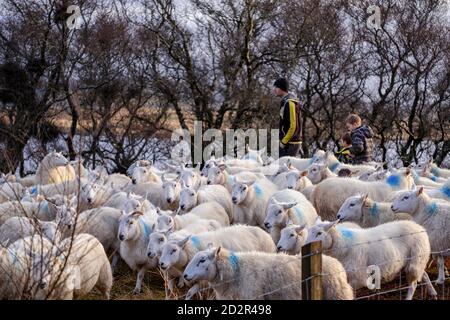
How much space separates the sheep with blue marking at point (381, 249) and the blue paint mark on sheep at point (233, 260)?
1.07 m

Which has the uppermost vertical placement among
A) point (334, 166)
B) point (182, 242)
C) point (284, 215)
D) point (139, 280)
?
point (334, 166)

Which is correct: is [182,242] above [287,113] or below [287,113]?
below

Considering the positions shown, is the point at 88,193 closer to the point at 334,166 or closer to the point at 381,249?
the point at 334,166

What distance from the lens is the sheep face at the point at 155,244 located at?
9109 mm

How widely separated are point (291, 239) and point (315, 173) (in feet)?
17.0

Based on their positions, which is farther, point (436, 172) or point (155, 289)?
point (436, 172)

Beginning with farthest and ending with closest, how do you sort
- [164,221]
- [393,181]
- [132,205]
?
[393,181]
[132,205]
[164,221]

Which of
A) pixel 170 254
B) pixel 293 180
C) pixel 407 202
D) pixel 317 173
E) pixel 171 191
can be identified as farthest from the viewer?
pixel 317 173

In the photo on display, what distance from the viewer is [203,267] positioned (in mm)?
7516

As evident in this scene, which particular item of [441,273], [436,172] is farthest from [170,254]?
[436,172]

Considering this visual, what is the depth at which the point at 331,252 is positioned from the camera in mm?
8336

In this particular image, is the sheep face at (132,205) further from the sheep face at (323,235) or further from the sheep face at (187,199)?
the sheep face at (323,235)

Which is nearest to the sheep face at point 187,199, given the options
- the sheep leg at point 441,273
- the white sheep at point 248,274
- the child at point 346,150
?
the child at point 346,150

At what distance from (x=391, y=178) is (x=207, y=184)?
10.0ft
